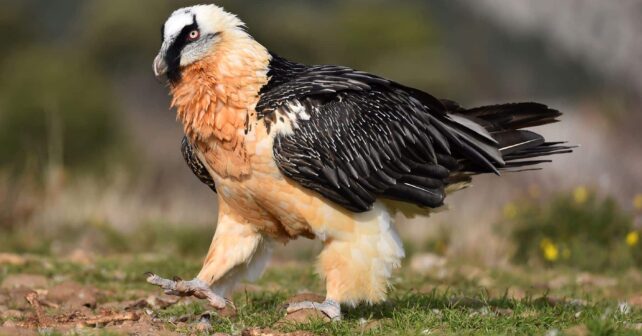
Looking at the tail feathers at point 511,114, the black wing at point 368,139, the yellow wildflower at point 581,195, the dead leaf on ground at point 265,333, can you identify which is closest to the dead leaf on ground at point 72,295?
the dead leaf on ground at point 265,333

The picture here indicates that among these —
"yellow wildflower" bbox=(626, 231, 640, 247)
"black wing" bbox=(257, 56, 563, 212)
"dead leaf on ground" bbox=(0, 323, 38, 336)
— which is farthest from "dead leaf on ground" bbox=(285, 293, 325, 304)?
"yellow wildflower" bbox=(626, 231, 640, 247)

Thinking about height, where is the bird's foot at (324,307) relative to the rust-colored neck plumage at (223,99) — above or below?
below

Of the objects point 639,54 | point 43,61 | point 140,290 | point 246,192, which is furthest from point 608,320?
point 43,61

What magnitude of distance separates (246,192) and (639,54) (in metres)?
16.7

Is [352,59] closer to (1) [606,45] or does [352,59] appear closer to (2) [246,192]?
(1) [606,45]

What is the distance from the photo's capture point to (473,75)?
45000 millimetres

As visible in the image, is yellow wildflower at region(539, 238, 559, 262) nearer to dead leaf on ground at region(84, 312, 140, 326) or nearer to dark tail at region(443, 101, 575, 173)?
dark tail at region(443, 101, 575, 173)

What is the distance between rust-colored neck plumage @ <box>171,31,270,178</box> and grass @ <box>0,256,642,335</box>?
1.17 m

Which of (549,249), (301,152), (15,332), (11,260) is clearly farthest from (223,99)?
(549,249)

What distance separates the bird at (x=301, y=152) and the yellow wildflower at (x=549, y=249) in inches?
162

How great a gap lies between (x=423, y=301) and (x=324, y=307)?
106 centimetres

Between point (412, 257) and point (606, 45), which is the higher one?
point (606, 45)

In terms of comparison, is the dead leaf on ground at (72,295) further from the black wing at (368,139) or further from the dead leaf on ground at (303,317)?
the black wing at (368,139)

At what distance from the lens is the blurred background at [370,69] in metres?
13.1
